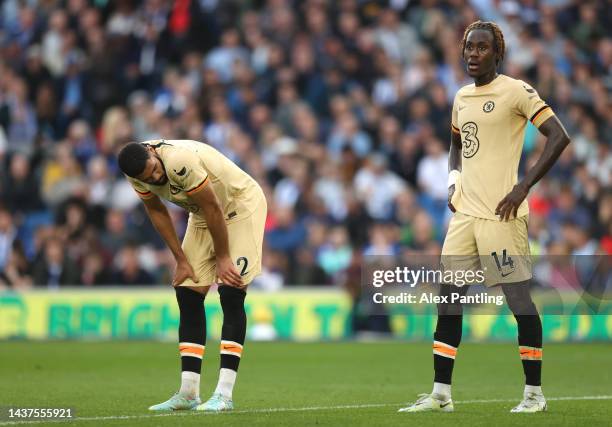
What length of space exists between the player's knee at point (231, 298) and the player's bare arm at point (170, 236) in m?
0.25

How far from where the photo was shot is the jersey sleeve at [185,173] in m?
8.47

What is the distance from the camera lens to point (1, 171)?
21688mm

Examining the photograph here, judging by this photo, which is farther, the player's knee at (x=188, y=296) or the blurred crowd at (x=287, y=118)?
the blurred crowd at (x=287, y=118)

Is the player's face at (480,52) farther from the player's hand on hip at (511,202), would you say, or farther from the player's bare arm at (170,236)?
the player's bare arm at (170,236)

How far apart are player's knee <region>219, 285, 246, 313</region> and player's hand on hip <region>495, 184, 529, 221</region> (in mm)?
1874

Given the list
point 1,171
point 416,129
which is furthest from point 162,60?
point 416,129

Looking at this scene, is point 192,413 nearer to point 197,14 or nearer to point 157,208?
point 157,208

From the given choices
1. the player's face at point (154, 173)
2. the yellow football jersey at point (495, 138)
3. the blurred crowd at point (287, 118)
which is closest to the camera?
the player's face at point (154, 173)

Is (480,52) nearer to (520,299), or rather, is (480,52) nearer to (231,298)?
(520,299)

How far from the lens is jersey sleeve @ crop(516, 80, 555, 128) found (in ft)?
27.8

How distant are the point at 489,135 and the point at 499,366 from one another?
5.81 m

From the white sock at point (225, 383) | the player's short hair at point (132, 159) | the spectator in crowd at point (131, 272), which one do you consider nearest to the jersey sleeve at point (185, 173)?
the player's short hair at point (132, 159)

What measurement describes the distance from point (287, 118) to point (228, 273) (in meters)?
13.1

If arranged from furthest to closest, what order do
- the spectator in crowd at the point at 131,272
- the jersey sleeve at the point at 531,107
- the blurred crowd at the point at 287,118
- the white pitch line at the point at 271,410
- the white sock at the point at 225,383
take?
the blurred crowd at the point at 287,118
the spectator in crowd at the point at 131,272
the white sock at the point at 225,383
the jersey sleeve at the point at 531,107
the white pitch line at the point at 271,410
